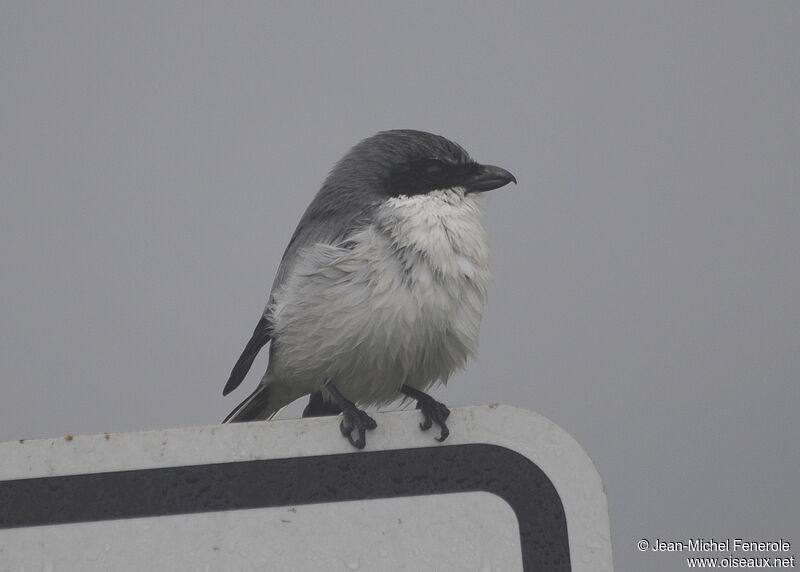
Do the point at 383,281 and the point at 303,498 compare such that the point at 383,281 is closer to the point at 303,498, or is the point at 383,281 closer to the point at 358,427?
the point at 358,427

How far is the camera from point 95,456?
4.26 feet

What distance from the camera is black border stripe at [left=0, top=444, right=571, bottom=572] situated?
4.17 ft

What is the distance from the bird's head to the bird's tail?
796mm

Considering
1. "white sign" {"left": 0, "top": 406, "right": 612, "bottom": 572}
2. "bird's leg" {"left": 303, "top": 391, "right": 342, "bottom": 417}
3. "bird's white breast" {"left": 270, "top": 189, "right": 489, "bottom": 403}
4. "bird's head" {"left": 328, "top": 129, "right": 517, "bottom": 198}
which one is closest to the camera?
"white sign" {"left": 0, "top": 406, "right": 612, "bottom": 572}

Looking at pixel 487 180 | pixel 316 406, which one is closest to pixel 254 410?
pixel 316 406

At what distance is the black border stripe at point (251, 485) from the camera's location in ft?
4.17

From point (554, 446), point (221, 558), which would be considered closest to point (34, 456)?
point (221, 558)

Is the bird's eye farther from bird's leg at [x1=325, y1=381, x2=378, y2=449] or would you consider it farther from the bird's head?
bird's leg at [x1=325, y1=381, x2=378, y2=449]

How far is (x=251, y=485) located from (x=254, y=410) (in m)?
1.79

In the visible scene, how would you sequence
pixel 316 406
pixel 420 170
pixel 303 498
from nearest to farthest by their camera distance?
pixel 303 498, pixel 420 170, pixel 316 406

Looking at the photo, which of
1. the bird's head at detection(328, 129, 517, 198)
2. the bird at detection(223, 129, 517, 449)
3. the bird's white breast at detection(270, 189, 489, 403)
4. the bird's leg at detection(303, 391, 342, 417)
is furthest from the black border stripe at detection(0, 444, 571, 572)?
the bird's leg at detection(303, 391, 342, 417)

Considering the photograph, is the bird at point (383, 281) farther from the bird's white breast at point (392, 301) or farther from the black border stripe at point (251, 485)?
the black border stripe at point (251, 485)

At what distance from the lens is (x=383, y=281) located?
232 cm

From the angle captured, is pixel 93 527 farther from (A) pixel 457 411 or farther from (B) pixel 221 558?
(A) pixel 457 411
